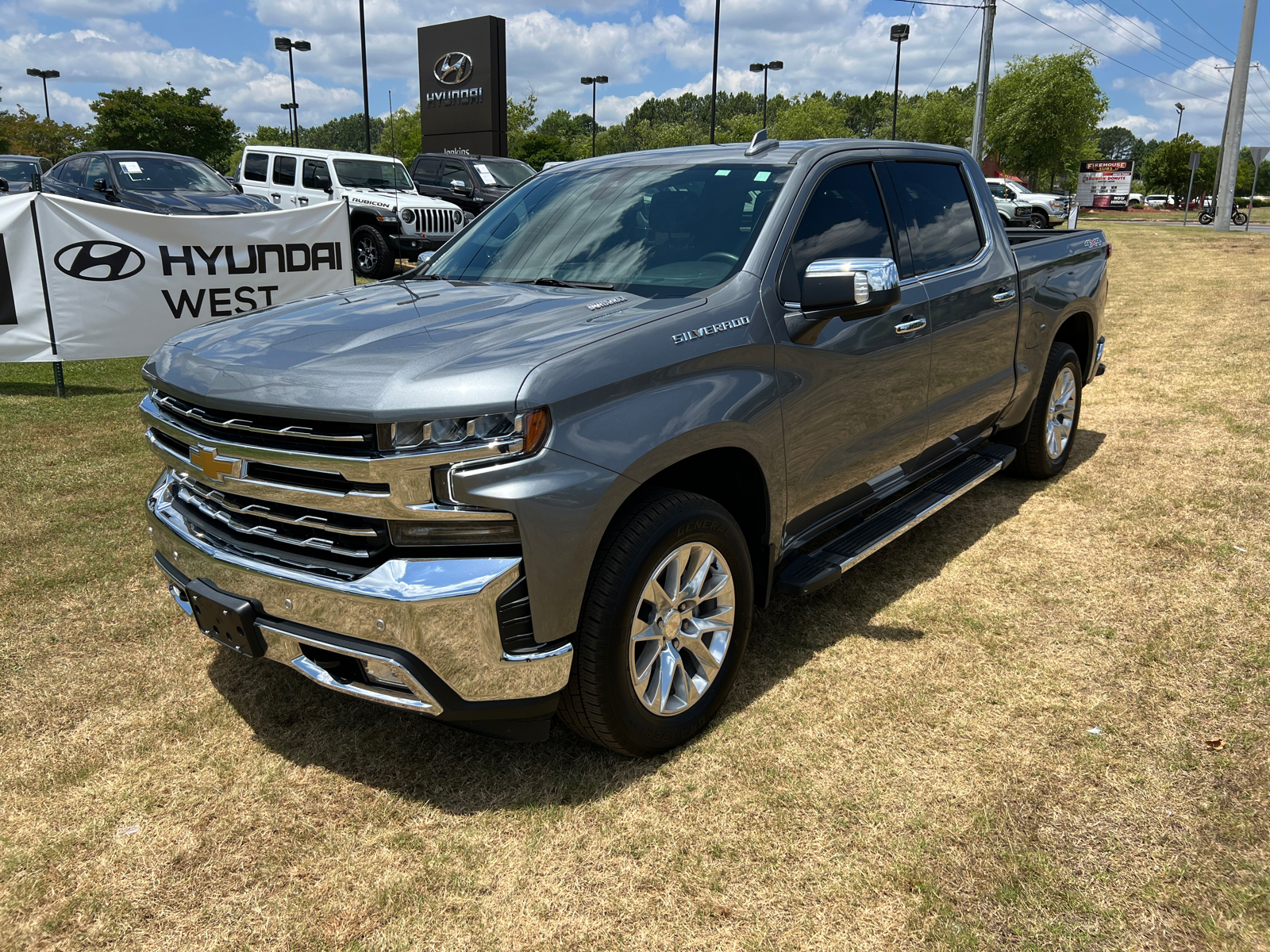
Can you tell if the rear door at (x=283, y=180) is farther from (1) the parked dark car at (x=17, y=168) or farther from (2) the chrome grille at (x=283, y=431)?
(2) the chrome grille at (x=283, y=431)

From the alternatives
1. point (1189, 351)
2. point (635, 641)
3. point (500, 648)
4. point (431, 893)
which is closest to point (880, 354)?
point (635, 641)

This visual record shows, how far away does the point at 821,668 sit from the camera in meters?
3.70

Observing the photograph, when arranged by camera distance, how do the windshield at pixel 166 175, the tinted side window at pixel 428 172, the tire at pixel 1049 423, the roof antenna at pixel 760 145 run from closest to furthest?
the roof antenna at pixel 760 145
the tire at pixel 1049 423
the windshield at pixel 166 175
the tinted side window at pixel 428 172

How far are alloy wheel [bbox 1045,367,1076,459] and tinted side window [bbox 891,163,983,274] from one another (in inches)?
56.3

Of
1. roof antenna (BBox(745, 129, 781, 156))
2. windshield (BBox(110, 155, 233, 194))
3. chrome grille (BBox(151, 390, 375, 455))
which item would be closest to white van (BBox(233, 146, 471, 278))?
windshield (BBox(110, 155, 233, 194))

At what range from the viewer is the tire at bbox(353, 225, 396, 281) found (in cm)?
1485

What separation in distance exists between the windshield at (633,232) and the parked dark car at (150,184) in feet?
30.3

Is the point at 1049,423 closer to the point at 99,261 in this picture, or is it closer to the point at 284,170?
the point at 99,261

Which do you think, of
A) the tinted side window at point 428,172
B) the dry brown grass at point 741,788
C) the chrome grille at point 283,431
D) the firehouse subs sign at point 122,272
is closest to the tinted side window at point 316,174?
the tinted side window at point 428,172

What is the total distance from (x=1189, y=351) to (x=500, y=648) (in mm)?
10027

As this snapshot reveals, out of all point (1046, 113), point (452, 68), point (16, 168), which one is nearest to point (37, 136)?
point (452, 68)

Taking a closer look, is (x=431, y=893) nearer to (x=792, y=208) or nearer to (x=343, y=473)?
(x=343, y=473)

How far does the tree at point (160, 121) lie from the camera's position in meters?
52.6

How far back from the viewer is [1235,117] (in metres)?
29.4
